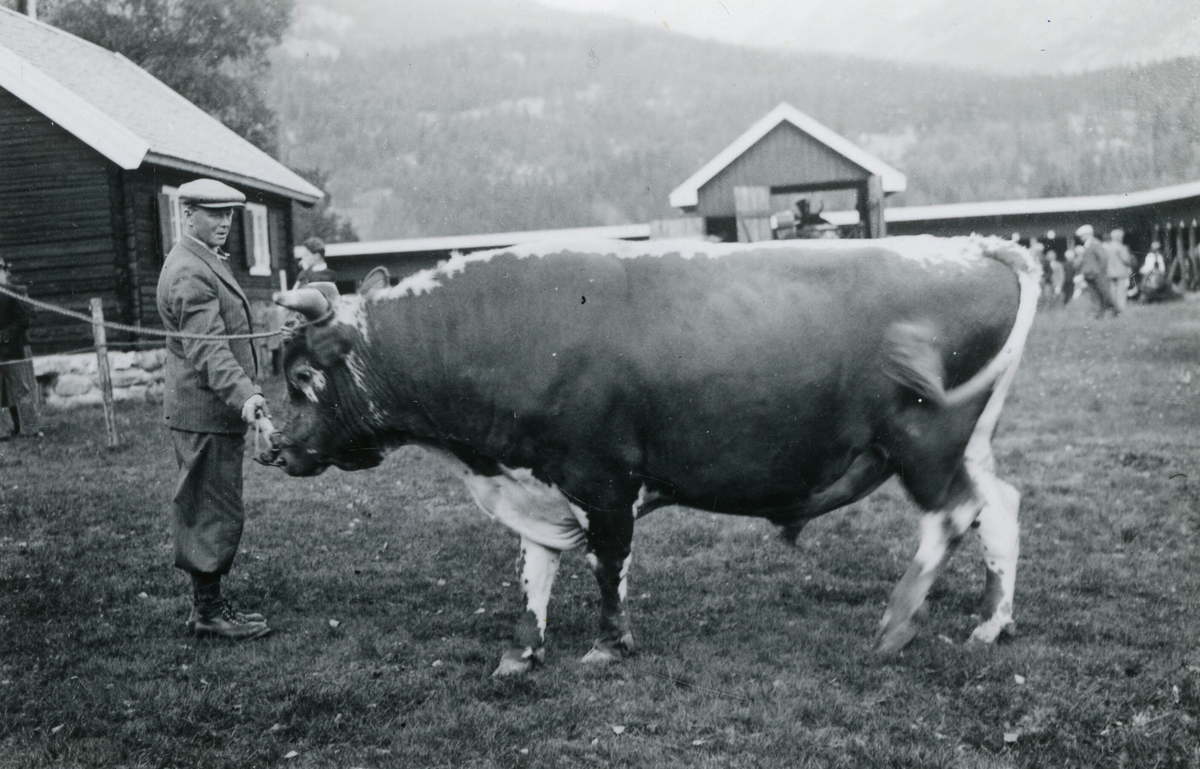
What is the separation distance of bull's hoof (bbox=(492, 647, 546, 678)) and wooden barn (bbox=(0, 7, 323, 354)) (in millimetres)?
12284

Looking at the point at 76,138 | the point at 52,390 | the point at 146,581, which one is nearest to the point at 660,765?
the point at 146,581

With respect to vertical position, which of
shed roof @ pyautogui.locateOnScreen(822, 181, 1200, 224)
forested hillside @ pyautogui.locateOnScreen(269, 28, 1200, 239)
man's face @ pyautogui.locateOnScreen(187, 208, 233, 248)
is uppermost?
forested hillside @ pyautogui.locateOnScreen(269, 28, 1200, 239)

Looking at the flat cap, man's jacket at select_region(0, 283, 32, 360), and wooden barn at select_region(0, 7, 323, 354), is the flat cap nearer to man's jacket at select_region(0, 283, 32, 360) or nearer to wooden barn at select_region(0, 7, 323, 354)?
man's jacket at select_region(0, 283, 32, 360)

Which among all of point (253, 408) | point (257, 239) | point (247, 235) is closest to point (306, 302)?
point (253, 408)

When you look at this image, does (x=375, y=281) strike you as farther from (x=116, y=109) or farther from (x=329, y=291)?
(x=116, y=109)

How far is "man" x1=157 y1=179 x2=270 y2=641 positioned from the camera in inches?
193

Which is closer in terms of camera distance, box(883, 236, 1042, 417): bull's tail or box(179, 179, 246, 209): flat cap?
box(883, 236, 1042, 417): bull's tail

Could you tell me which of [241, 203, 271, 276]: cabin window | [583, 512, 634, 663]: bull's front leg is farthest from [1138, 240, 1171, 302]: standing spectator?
[583, 512, 634, 663]: bull's front leg

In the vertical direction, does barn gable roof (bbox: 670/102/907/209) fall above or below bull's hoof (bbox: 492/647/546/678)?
above

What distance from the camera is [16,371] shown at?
10.8m

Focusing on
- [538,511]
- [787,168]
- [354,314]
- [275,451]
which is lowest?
[538,511]

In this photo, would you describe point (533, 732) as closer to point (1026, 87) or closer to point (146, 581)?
point (146, 581)

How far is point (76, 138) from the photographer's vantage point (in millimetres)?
15430

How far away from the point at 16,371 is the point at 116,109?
6.59 meters
